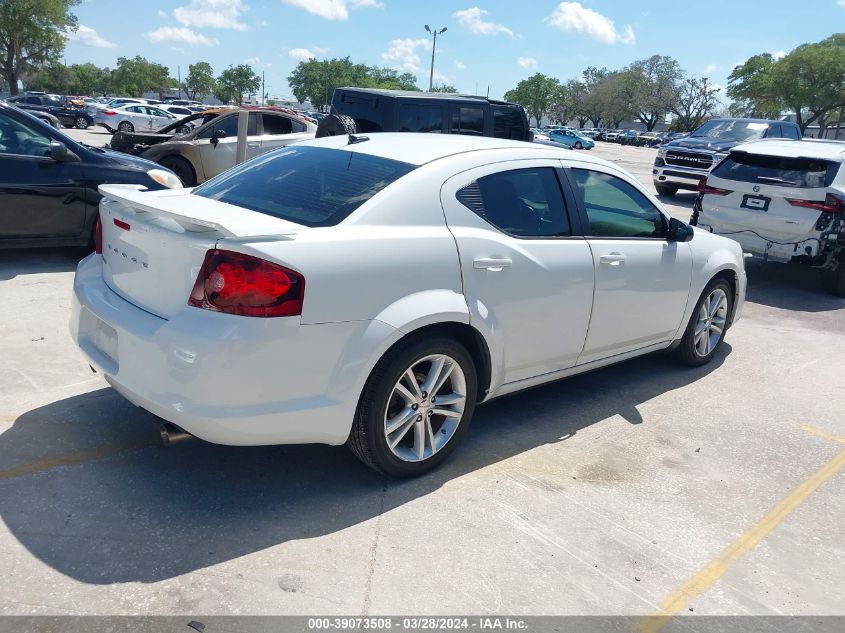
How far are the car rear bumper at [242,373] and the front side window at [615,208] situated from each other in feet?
5.88

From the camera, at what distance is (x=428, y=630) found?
8.48 feet

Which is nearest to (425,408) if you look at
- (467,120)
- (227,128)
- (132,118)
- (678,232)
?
(678,232)

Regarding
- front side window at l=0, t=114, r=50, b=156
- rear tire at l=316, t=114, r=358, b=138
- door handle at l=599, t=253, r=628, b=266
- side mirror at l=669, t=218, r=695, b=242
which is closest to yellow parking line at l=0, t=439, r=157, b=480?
door handle at l=599, t=253, r=628, b=266

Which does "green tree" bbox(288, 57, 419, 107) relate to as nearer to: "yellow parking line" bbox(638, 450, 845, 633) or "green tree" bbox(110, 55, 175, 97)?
"green tree" bbox(110, 55, 175, 97)

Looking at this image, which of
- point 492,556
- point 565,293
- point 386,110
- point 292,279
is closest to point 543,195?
point 565,293

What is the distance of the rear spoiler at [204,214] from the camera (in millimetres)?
2961

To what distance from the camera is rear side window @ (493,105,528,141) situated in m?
12.0

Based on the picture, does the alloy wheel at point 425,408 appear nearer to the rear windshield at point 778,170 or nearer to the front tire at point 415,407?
the front tire at point 415,407

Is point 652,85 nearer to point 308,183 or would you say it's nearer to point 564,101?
point 564,101

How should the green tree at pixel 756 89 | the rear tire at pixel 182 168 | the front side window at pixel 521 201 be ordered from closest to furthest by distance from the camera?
the front side window at pixel 521 201 → the rear tire at pixel 182 168 → the green tree at pixel 756 89

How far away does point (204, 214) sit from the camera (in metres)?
3.27

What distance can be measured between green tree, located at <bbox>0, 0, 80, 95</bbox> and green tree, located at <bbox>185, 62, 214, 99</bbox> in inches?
2507

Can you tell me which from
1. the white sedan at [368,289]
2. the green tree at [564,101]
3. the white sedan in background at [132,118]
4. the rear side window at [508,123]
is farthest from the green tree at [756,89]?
the white sedan at [368,289]

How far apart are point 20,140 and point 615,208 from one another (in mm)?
5611
